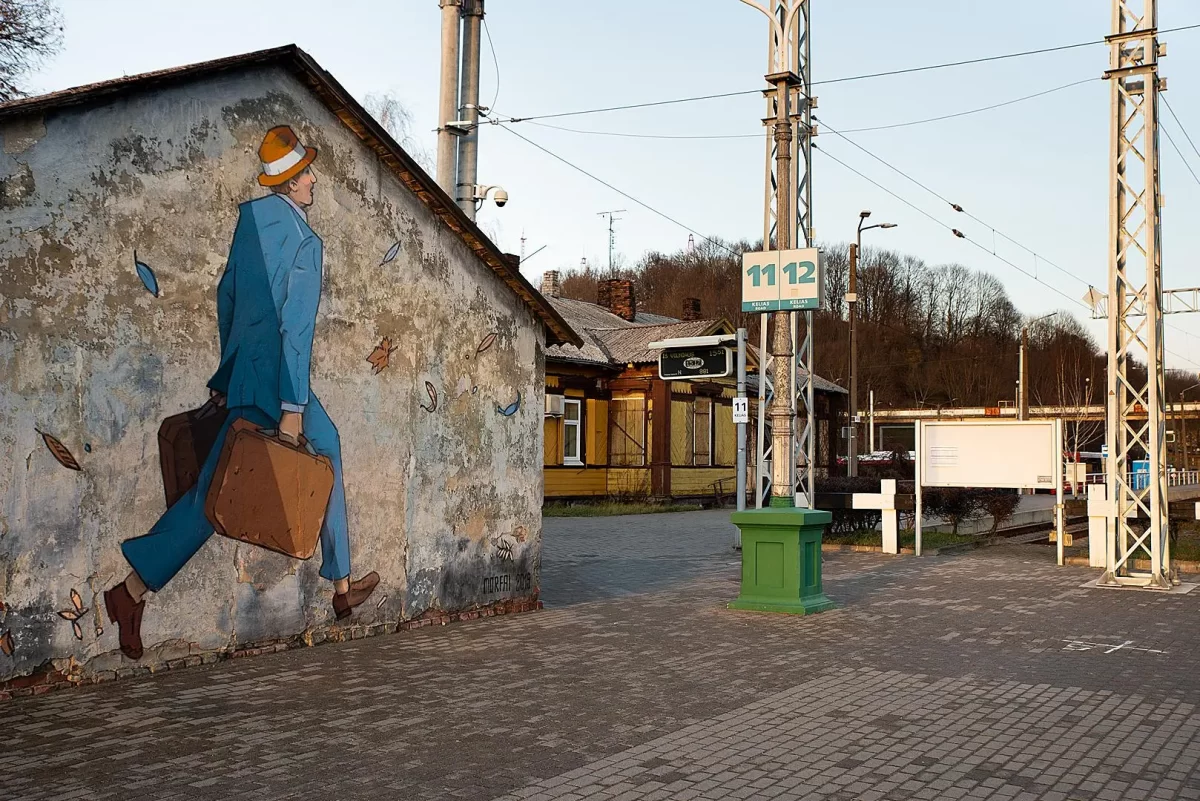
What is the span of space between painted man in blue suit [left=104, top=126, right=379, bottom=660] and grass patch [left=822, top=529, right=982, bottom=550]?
41.2 feet

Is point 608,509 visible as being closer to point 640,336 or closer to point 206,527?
point 640,336

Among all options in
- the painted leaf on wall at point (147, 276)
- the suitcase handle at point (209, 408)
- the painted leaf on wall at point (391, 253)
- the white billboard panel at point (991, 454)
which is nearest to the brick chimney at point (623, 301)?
the white billboard panel at point (991, 454)

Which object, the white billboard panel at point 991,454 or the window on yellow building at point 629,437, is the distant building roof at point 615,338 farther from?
the white billboard panel at point 991,454

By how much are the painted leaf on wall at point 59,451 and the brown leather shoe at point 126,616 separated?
94 centimetres

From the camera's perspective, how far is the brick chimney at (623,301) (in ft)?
145

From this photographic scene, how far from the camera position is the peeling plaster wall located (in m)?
7.59

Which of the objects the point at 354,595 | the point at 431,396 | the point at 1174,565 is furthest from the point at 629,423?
the point at 354,595

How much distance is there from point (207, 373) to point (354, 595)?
246 centimetres

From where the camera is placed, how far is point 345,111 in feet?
32.8

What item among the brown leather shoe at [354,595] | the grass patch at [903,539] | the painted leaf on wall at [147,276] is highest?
the painted leaf on wall at [147,276]

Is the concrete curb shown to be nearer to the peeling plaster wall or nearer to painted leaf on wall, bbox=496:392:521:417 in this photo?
painted leaf on wall, bbox=496:392:521:417

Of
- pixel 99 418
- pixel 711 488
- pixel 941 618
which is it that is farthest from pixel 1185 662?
pixel 711 488

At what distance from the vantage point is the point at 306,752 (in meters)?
6.29

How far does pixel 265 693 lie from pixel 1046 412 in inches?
2895
